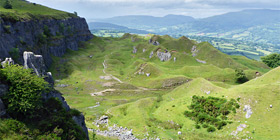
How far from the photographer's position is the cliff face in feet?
328

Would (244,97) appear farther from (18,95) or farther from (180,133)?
(18,95)

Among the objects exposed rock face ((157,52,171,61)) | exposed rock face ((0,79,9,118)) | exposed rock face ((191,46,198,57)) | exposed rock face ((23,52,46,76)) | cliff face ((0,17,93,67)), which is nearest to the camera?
exposed rock face ((0,79,9,118))

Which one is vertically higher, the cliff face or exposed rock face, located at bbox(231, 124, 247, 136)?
the cliff face

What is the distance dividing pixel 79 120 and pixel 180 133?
78.0 ft

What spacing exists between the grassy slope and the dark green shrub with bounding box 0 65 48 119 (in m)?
22.7

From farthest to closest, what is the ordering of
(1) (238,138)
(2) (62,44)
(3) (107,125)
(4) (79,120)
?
(2) (62,44), (3) (107,125), (1) (238,138), (4) (79,120)

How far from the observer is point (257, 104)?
44625 millimetres

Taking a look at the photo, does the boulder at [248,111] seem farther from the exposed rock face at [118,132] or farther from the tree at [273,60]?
the tree at [273,60]

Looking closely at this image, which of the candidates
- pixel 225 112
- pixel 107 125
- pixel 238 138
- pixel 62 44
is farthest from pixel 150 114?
pixel 62 44

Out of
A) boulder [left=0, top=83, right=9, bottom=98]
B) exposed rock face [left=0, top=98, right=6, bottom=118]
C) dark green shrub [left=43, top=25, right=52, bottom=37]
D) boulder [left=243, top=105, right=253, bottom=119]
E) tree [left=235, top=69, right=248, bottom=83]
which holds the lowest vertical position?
tree [left=235, top=69, right=248, bottom=83]

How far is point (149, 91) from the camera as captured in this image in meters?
94.5

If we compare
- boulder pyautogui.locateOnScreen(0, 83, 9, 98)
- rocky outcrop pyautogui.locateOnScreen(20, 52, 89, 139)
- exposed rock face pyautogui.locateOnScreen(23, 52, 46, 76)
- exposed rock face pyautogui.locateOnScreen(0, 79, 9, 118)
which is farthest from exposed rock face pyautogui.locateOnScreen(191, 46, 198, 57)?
exposed rock face pyautogui.locateOnScreen(0, 79, 9, 118)

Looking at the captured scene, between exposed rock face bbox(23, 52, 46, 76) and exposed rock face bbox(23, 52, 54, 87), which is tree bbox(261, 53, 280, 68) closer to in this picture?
exposed rock face bbox(23, 52, 54, 87)

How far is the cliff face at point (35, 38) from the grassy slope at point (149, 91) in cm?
1132
